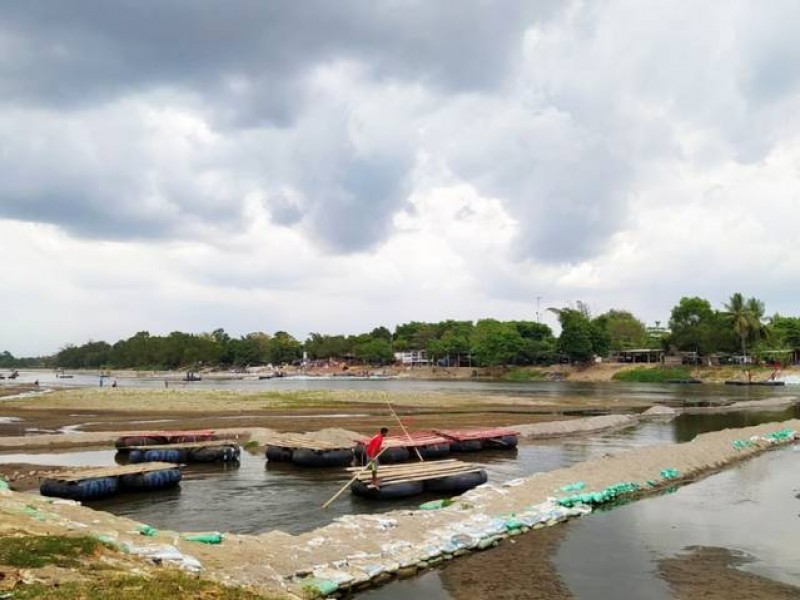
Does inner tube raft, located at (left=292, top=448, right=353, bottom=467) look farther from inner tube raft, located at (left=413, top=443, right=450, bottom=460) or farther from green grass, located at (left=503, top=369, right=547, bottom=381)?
green grass, located at (left=503, top=369, right=547, bottom=381)

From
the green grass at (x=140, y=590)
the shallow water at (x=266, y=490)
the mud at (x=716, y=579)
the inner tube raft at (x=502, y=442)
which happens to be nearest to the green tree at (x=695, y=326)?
the shallow water at (x=266, y=490)

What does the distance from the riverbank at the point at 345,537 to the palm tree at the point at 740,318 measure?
12971 centimetres

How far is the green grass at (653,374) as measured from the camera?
143 metres

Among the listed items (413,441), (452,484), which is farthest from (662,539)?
(413,441)

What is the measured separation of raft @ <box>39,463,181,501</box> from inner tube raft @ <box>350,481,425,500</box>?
8039mm

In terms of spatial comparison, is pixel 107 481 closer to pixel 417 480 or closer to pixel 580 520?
pixel 417 480

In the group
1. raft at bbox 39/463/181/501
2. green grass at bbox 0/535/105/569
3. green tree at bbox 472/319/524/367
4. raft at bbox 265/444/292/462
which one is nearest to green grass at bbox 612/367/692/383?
green tree at bbox 472/319/524/367

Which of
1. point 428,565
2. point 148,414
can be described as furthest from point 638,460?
point 148,414

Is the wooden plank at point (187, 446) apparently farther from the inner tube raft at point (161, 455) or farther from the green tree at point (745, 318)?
the green tree at point (745, 318)

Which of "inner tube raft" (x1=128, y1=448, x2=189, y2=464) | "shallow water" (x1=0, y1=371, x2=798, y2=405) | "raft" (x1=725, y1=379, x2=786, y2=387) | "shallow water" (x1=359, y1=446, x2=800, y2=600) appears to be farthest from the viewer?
"raft" (x1=725, y1=379, x2=786, y2=387)

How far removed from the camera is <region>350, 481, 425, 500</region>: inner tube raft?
24.0 metres

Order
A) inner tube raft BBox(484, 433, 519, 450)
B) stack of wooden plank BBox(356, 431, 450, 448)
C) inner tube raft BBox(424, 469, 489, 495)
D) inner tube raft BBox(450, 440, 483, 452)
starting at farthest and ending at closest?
1. inner tube raft BBox(484, 433, 519, 450)
2. inner tube raft BBox(450, 440, 483, 452)
3. stack of wooden plank BBox(356, 431, 450, 448)
4. inner tube raft BBox(424, 469, 489, 495)

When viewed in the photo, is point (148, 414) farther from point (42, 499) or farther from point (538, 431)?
point (42, 499)

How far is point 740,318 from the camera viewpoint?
140m
